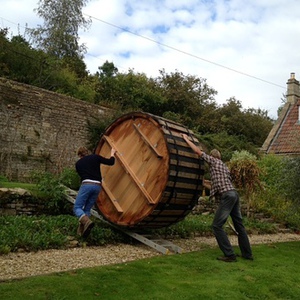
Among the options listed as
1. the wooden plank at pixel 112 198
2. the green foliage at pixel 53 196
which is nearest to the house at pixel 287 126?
the green foliage at pixel 53 196

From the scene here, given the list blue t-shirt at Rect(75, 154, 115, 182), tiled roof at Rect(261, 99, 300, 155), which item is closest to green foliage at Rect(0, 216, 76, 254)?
blue t-shirt at Rect(75, 154, 115, 182)

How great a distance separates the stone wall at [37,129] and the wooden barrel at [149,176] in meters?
7.51

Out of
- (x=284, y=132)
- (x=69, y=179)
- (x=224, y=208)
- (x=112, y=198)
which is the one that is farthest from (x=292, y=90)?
(x=224, y=208)

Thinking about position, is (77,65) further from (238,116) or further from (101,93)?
(238,116)

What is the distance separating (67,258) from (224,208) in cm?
278

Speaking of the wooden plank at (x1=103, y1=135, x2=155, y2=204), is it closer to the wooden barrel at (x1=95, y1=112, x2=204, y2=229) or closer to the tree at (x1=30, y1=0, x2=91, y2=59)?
the wooden barrel at (x1=95, y1=112, x2=204, y2=229)

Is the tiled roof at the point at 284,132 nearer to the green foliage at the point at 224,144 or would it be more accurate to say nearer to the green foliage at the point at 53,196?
the green foliage at the point at 224,144

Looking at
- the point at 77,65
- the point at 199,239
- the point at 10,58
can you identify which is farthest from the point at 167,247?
the point at 77,65

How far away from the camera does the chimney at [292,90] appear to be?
27.3 metres

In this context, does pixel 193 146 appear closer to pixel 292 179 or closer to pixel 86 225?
pixel 86 225

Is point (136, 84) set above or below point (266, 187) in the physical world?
above

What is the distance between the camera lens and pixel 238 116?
106ft

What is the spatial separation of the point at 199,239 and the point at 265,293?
441 cm

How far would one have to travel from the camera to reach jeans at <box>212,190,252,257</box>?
7344 mm
